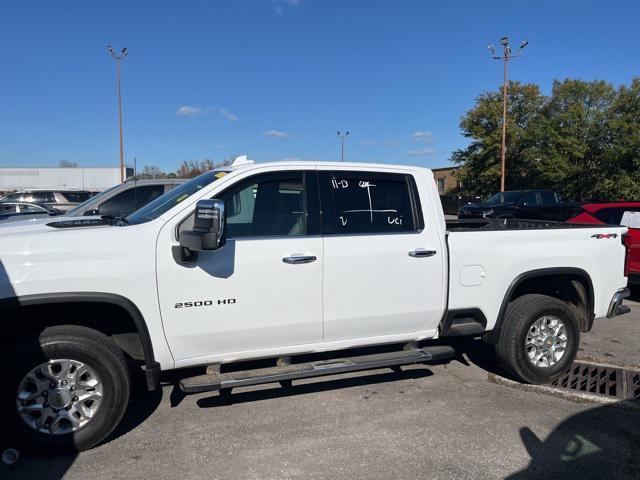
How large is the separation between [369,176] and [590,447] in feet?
8.27

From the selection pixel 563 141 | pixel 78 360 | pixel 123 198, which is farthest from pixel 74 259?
pixel 563 141

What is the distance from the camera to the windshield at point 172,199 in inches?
141

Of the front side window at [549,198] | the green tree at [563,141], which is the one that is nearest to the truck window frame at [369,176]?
the front side window at [549,198]

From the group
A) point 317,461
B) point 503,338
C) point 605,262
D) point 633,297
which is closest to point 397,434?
point 317,461

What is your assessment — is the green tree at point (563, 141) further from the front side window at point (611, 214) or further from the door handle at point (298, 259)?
the door handle at point (298, 259)

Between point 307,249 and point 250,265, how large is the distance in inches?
17.5

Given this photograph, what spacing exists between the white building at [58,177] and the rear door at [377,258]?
54773 millimetres

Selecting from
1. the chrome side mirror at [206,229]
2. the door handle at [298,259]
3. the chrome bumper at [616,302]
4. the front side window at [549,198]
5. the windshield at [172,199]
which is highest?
the front side window at [549,198]

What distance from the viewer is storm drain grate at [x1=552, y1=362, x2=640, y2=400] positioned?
4.39 m

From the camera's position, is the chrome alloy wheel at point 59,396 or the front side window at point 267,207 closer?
the chrome alloy wheel at point 59,396

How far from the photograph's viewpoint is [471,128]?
119 feet

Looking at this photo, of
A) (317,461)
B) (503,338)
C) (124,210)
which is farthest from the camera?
(124,210)

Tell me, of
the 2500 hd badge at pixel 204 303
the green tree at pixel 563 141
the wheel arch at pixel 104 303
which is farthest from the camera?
the green tree at pixel 563 141

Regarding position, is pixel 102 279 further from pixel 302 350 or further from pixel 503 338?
pixel 503 338
